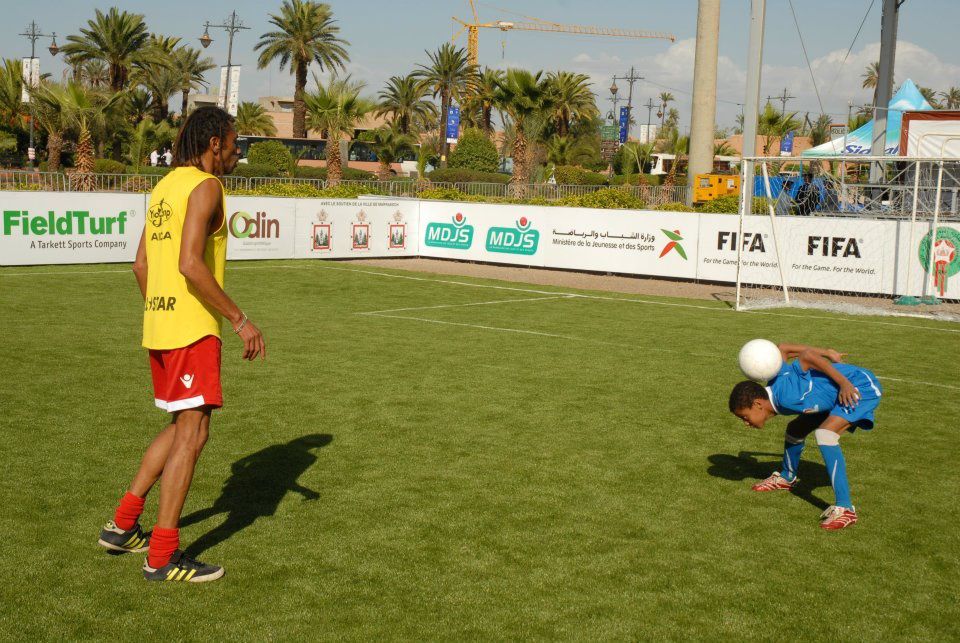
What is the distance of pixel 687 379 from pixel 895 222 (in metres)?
11.1

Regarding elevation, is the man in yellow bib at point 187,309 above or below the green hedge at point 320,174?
below

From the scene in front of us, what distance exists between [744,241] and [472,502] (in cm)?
1689

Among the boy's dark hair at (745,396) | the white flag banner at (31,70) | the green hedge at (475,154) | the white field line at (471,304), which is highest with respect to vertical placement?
the white flag banner at (31,70)

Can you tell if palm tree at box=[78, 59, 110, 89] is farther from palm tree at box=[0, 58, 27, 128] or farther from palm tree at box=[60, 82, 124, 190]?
palm tree at box=[60, 82, 124, 190]

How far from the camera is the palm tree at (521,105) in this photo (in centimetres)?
4684

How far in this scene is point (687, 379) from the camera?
1101 cm

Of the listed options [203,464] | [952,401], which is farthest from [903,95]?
[203,464]

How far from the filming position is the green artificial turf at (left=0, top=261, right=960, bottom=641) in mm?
4734

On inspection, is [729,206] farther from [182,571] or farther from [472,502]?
[182,571]

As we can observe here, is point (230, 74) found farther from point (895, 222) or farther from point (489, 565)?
point (489, 565)

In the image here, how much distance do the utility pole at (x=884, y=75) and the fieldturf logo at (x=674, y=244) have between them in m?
11.8

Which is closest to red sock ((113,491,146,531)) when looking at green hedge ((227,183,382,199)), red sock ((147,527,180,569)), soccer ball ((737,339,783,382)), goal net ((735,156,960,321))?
red sock ((147,527,180,569))

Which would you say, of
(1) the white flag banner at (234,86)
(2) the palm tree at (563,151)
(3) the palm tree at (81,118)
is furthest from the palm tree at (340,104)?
(2) the palm tree at (563,151)

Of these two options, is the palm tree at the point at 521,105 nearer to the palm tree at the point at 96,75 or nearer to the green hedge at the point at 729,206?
the green hedge at the point at 729,206
